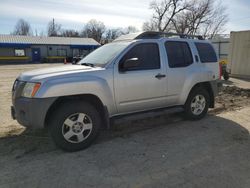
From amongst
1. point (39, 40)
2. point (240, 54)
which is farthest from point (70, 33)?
point (240, 54)

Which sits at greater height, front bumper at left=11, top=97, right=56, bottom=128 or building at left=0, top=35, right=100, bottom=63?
building at left=0, top=35, right=100, bottom=63

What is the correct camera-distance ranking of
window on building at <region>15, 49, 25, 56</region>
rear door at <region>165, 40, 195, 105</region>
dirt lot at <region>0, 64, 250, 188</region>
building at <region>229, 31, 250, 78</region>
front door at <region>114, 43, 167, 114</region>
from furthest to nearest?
1. window on building at <region>15, 49, 25, 56</region>
2. building at <region>229, 31, 250, 78</region>
3. rear door at <region>165, 40, 195, 105</region>
4. front door at <region>114, 43, 167, 114</region>
5. dirt lot at <region>0, 64, 250, 188</region>

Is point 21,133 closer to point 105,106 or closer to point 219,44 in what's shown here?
point 105,106

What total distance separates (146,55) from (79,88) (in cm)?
163

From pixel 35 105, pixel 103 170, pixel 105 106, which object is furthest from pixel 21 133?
pixel 103 170

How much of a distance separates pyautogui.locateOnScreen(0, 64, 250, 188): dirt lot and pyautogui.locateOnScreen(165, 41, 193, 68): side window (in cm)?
143

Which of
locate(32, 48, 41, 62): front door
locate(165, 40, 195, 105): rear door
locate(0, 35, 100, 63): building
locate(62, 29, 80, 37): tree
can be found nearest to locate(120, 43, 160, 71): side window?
locate(165, 40, 195, 105): rear door

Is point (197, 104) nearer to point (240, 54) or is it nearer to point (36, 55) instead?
point (240, 54)

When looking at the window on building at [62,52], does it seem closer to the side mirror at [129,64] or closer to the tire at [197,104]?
the tire at [197,104]

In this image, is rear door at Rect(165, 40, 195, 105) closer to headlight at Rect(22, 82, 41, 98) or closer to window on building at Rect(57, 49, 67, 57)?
headlight at Rect(22, 82, 41, 98)

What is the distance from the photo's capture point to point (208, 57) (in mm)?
5918

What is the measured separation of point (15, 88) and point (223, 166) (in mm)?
Result: 3637

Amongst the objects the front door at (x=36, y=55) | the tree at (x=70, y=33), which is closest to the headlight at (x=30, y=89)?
the front door at (x=36, y=55)

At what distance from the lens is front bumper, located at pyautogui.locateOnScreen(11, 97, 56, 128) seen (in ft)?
12.1
